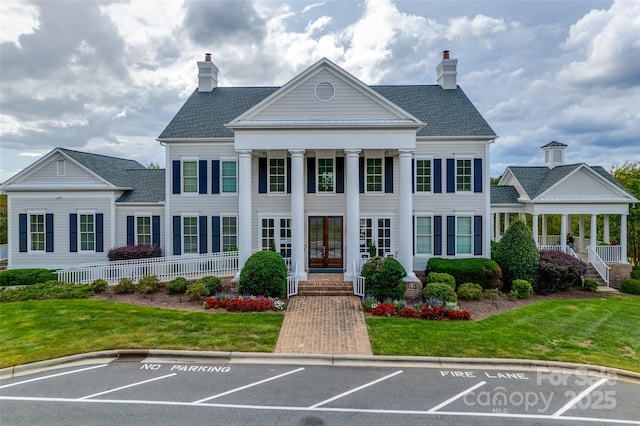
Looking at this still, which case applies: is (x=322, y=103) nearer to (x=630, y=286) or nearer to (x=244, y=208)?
(x=244, y=208)

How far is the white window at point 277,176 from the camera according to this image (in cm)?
1717

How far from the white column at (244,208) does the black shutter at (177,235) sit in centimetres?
463

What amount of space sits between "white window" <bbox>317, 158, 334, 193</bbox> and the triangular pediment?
280 centimetres

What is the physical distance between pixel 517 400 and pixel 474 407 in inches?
41.9

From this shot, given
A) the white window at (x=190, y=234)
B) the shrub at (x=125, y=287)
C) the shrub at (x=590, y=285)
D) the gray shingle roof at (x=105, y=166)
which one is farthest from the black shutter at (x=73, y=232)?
the shrub at (x=590, y=285)

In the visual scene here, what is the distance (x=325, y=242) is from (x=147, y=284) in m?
8.23

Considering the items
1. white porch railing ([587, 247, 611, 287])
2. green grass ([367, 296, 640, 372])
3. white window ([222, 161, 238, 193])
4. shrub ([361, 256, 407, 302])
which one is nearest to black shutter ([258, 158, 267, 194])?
white window ([222, 161, 238, 193])

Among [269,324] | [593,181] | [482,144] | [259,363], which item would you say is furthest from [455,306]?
[593,181]

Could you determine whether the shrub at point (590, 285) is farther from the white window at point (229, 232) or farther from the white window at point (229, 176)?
the white window at point (229, 176)

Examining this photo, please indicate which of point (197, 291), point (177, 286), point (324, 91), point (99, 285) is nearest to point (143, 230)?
point (99, 285)

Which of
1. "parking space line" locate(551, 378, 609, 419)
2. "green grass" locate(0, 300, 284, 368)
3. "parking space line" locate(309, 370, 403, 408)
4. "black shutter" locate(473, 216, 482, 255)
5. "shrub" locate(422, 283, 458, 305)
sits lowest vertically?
"parking space line" locate(551, 378, 609, 419)

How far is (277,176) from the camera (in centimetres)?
1720

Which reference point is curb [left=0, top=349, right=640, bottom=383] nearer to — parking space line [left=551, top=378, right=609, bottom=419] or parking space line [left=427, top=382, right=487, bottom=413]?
parking space line [left=551, top=378, right=609, bottom=419]

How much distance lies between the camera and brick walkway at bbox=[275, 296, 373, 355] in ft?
30.5
